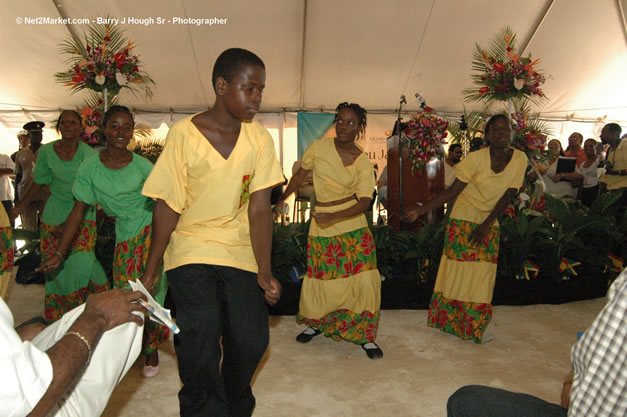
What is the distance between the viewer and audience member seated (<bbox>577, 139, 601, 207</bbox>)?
29.3 feet

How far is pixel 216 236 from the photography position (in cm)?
255

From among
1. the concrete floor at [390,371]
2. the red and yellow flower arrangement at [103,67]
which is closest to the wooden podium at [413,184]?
the concrete floor at [390,371]

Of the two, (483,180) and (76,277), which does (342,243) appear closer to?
(483,180)

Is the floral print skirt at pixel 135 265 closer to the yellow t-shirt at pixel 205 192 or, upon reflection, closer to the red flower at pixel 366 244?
the yellow t-shirt at pixel 205 192

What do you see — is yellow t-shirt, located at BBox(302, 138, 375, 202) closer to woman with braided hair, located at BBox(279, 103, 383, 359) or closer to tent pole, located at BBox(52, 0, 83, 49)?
woman with braided hair, located at BBox(279, 103, 383, 359)

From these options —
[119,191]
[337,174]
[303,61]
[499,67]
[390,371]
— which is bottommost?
[390,371]

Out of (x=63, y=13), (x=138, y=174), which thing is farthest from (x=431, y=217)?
(x=63, y=13)

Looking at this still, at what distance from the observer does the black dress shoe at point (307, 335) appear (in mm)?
4484

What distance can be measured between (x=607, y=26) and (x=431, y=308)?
8.39m

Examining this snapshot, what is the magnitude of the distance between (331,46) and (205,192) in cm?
823

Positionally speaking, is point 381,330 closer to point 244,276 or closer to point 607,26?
point 244,276

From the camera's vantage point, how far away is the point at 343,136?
4160 mm

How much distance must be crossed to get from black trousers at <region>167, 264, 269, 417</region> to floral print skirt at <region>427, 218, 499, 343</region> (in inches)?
100

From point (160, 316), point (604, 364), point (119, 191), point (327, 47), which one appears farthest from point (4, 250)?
point (327, 47)
